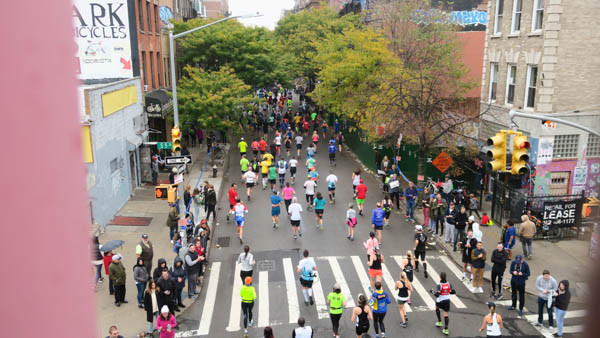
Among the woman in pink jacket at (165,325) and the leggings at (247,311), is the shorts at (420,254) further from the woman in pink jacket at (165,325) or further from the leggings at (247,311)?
the woman in pink jacket at (165,325)

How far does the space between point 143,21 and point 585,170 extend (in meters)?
26.1

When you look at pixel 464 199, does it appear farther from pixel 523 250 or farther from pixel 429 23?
pixel 429 23

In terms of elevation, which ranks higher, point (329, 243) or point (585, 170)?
point (585, 170)

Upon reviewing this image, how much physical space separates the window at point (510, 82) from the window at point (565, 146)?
3175 mm

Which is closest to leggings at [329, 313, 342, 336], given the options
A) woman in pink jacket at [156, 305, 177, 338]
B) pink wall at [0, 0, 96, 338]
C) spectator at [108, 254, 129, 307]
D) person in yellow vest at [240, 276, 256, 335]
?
person in yellow vest at [240, 276, 256, 335]

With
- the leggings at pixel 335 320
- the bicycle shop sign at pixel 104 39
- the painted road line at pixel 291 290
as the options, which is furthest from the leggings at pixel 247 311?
the bicycle shop sign at pixel 104 39

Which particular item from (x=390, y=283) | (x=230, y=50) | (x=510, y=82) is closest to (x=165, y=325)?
(x=390, y=283)

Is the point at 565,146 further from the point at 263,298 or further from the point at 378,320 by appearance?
the point at 263,298

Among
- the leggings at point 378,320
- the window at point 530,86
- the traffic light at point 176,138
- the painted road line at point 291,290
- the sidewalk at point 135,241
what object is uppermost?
the window at point 530,86

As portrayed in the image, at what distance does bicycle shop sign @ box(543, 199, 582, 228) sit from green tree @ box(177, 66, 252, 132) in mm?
19595

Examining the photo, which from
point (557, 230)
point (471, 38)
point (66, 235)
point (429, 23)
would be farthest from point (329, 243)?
point (471, 38)

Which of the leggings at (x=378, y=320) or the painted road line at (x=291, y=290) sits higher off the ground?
the leggings at (x=378, y=320)

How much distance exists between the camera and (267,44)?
4300cm

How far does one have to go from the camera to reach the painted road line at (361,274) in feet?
53.2
